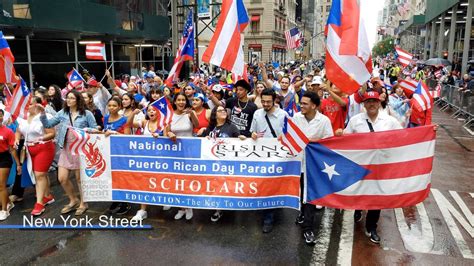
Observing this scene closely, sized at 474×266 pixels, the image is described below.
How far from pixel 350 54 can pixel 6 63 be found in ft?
17.4

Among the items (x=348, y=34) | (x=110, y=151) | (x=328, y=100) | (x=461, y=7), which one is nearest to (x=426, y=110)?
(x=328, y=100)

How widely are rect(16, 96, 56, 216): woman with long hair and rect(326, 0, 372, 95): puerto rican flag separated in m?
4.01

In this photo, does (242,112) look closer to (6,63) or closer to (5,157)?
(5,157)

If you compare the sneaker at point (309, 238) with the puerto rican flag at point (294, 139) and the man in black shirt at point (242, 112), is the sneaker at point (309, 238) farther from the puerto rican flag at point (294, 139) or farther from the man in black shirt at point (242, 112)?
the man in black shirt at point (242, 112)

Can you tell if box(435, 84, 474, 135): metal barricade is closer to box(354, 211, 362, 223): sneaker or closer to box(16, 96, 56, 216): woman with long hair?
box(354, 211, 362, 223): sneaker

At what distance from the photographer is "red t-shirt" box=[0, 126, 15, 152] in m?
5.86

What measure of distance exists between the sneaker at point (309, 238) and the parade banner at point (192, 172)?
0.44 meters

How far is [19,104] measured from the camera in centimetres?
644

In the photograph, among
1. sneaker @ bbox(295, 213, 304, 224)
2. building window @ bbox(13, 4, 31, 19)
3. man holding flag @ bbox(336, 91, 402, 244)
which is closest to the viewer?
man holding flag @ bbox(336, 91, 402, 244)

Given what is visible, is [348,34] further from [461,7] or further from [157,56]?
[461,7]

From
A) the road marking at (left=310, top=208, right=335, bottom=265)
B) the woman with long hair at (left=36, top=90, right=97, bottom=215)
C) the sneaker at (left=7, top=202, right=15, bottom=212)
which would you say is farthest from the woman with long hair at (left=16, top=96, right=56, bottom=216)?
the road marking at (left=310, top=208, right=335, bottom=265)

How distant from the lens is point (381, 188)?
5.09 m

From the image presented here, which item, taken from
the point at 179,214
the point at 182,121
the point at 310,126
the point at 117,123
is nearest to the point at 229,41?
the point at 182,121

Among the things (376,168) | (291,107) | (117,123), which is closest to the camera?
(376,168)
